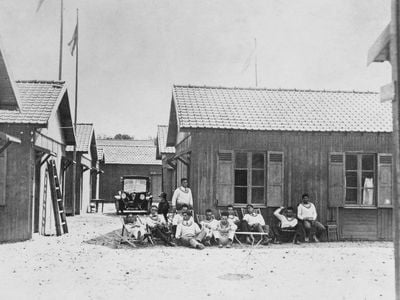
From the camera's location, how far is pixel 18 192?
13.8m

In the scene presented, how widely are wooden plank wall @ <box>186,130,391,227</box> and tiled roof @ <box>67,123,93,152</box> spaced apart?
1211 centimetres

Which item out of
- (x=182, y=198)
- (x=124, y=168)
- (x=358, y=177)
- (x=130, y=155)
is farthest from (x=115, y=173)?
(x=358, y=177)

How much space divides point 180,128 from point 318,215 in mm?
4784

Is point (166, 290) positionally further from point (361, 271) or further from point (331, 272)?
point (361, 271)

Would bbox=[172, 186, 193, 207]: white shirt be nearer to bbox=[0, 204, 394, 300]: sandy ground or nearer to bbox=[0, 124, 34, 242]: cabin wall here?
bbox=[0, 204, 394, 300]: sandy ground

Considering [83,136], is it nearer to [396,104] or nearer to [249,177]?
[249,177]

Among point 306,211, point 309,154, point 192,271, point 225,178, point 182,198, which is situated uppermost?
point 309,154

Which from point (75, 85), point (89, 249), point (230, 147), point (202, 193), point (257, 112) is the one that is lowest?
point (89, 249)

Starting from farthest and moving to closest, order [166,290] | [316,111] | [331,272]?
[316,111] < [331,272] < [166,290]

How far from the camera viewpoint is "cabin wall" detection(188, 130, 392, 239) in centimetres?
1470

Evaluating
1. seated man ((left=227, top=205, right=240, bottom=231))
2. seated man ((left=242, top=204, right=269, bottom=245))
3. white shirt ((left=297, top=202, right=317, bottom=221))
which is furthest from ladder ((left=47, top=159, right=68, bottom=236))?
white shirt ((left=297, top=202, right=317, bottom=221))

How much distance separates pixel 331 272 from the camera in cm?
940

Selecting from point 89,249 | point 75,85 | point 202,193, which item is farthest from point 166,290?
point 75,85

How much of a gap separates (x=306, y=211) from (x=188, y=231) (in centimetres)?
346
